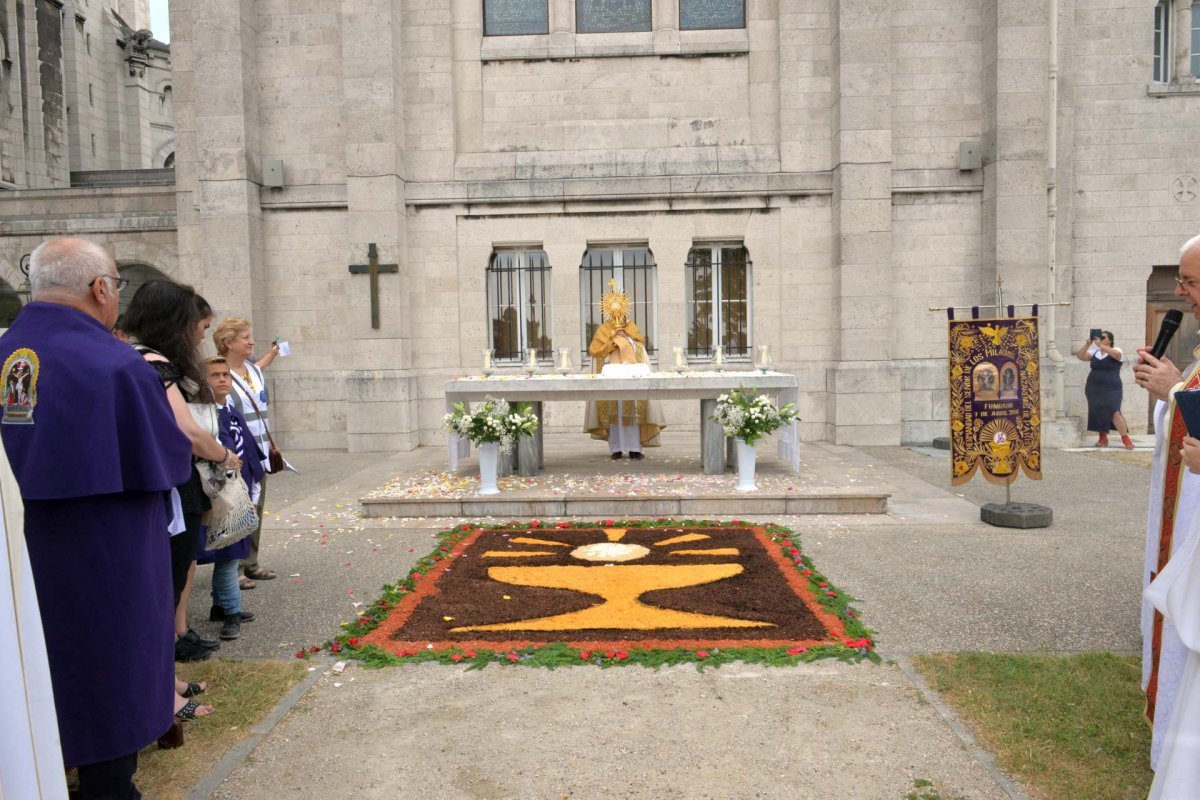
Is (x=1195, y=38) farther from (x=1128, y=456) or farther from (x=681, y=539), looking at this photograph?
(x=681, y=539)

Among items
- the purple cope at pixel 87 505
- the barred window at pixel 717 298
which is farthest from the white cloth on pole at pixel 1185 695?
the barred window at pixel 717 298

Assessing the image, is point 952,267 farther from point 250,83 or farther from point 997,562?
point 250,83

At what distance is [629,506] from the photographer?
8109 mm

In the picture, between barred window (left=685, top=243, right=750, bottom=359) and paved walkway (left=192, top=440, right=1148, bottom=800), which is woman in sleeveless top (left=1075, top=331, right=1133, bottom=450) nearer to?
barred window (left=685, top=243, right=750, bottom=359)

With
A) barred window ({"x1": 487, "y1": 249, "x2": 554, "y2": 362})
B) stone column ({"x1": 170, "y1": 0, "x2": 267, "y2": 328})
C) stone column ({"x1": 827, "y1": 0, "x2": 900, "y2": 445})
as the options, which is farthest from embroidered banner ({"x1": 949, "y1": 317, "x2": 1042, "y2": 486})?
stone column ({"x1": 170, "y1": 0, "x2": 267, "y2": 328})

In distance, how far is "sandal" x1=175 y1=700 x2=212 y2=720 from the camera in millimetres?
3749

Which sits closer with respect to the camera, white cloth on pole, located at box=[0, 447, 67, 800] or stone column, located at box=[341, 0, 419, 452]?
white cloth on pole, located at box=[0, 447, 67, 800]

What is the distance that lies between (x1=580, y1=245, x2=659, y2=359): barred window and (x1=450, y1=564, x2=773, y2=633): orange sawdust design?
8.25 m

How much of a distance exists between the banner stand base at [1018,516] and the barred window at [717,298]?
6814mm

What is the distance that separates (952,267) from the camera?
13391mm

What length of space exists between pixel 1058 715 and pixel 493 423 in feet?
19.5

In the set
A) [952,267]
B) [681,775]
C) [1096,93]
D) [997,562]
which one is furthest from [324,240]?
[1096,93]

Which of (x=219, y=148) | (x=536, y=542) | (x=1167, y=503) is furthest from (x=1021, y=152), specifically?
(x=219, y=148)

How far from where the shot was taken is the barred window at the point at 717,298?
1397cm
